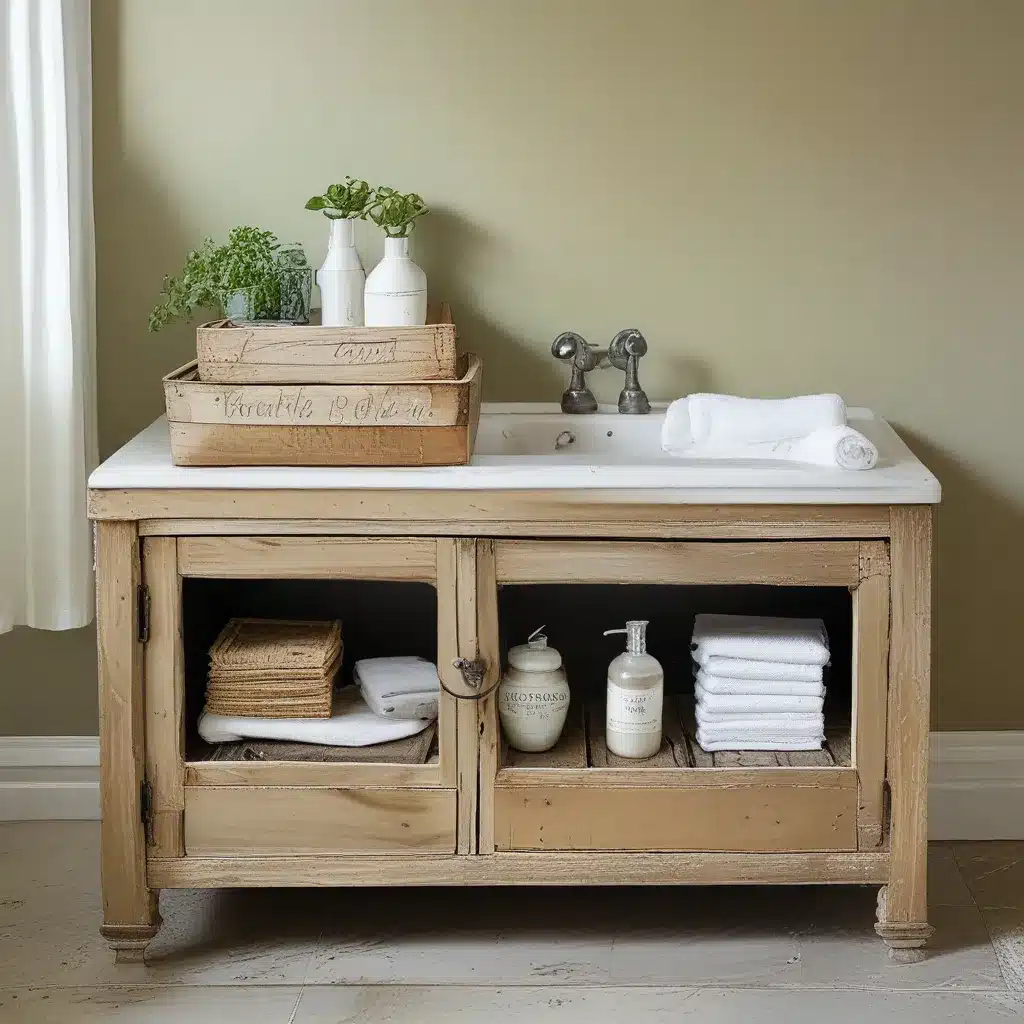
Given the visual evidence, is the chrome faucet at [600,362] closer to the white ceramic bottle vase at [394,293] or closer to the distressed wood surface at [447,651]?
the white ceramic bottle vase at [394,293]

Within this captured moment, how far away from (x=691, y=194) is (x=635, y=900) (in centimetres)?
120

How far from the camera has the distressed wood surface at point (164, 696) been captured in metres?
2.03

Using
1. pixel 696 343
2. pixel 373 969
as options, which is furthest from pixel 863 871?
pixel 696 343

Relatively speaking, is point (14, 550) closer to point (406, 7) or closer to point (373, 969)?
point (373, 969)

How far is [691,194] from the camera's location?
243 centimetres

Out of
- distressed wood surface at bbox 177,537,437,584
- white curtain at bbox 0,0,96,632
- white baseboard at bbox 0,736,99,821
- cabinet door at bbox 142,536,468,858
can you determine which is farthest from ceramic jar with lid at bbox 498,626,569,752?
white baseboard at bbox 0,736,99,821

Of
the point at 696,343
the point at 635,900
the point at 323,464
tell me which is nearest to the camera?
the point at 323,464

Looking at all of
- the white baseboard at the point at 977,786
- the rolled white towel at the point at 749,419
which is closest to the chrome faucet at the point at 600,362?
the rolled white towel at the point at 749,419

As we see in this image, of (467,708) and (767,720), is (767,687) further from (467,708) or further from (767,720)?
(467,708)

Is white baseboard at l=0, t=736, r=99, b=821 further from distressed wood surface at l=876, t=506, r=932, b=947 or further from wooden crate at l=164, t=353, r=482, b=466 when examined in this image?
distressed wood surface at l=876, t=506, r=932, b=947

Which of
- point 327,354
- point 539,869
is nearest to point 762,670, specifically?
point 539,869

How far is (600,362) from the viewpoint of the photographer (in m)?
2.42

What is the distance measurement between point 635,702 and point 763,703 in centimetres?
19

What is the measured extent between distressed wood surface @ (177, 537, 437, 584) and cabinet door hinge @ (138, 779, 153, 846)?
32 cm
